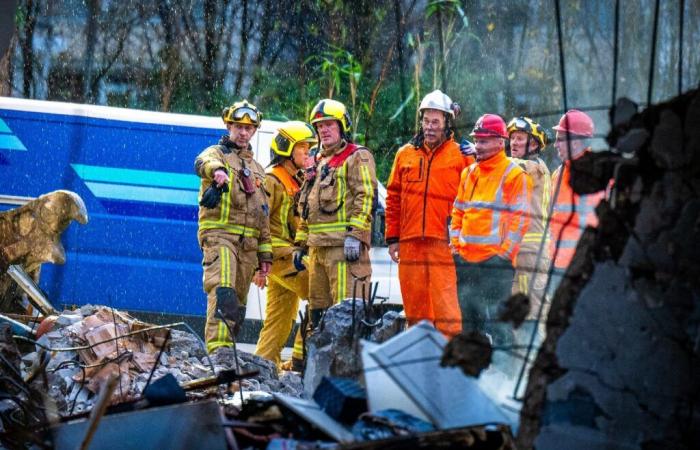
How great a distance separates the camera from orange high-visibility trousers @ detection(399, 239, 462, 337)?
30.0ft

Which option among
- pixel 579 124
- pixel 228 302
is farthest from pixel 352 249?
pixel 579 124

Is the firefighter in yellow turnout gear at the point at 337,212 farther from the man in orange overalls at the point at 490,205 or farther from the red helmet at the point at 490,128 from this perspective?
the red helmet at the point at 490,128

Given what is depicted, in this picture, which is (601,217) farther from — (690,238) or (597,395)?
(597,395)

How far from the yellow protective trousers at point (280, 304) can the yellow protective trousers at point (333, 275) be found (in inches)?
20.7

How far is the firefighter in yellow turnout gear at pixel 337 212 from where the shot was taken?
941cm

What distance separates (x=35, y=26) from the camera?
17.7 meters

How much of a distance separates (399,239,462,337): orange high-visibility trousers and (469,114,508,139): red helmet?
885 mm

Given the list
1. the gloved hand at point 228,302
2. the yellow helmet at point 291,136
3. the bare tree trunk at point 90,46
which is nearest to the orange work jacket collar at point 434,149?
the yellow helmet at point 291,136

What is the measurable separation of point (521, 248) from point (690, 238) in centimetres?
399

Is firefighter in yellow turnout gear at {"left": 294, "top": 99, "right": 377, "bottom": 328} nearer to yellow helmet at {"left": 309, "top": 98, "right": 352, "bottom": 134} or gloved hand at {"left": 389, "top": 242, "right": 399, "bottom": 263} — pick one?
yellow helmet at {"left": 309, "top": 98, "right": 352, "bottom": 134}

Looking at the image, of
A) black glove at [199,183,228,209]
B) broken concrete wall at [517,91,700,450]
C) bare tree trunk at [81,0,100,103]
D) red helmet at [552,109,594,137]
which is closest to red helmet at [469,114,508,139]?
red helmet at [552,109,594,137]

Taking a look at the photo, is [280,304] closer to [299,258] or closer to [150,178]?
[299,258]

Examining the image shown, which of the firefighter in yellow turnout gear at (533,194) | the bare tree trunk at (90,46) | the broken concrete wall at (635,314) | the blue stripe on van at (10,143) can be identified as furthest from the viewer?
the bare tree trunk at (90,46)

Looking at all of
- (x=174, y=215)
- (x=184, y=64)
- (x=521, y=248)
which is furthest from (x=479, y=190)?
(x=184, y=64)
